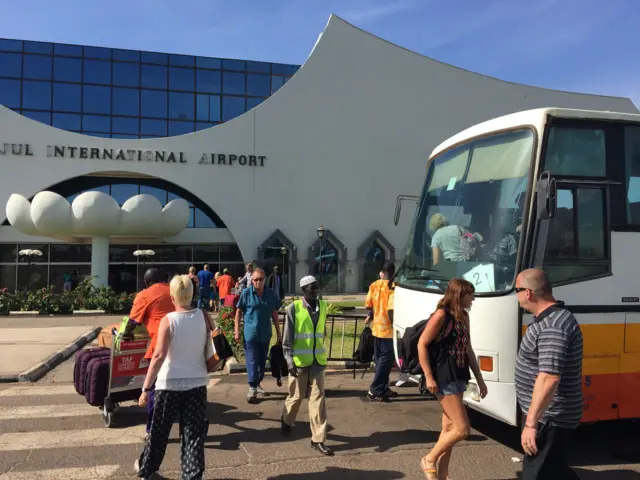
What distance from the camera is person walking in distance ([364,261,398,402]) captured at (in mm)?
6964

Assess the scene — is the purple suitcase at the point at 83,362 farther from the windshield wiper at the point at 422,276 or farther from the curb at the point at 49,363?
the windshield wiper at the point at 422,276

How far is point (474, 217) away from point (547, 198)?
1.00m

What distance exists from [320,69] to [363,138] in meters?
5.12

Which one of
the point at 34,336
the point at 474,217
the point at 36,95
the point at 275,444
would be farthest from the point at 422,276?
the point at 36,95

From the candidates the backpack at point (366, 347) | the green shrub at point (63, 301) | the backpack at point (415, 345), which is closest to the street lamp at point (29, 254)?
the green shrub at point (63, 301)

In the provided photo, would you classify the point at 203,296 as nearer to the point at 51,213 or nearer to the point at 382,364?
the point at 51,213

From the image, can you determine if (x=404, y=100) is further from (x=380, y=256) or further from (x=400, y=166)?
(x=380, y=256)

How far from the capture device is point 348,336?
12.6 meters

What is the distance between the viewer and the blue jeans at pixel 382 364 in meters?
6.96

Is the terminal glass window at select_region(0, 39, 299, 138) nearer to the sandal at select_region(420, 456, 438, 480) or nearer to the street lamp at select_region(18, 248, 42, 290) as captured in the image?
the street lamp at select_region(18, 248, 42, 290)

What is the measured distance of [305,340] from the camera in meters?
5.30

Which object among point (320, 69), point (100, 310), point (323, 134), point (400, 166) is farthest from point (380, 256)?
point (100, 310)

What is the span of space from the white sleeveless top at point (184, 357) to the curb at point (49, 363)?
5.57 m

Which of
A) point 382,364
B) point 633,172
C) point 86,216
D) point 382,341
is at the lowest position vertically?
point 382,364
